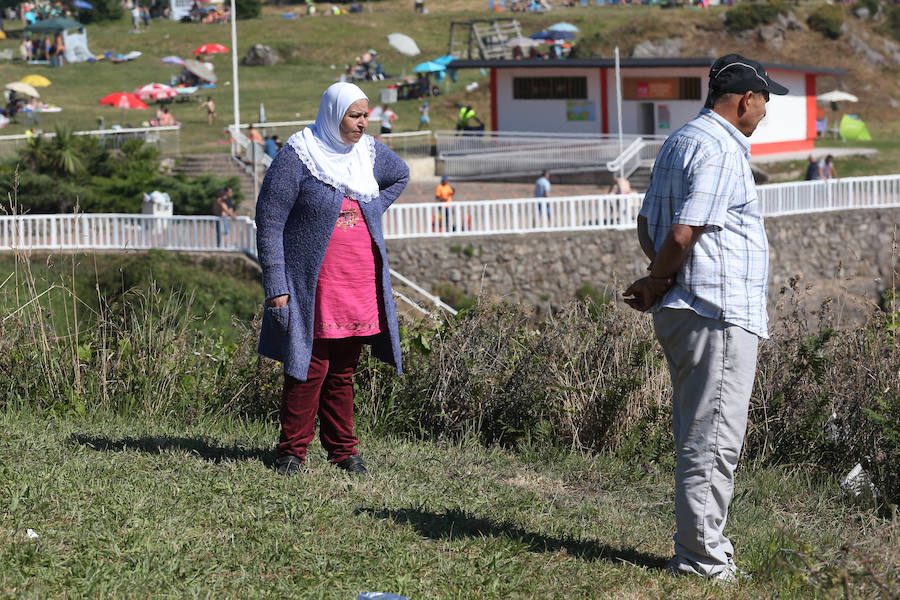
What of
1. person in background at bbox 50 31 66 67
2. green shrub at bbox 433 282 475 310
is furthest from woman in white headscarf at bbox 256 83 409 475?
person in background at bbox 50 31 66 67

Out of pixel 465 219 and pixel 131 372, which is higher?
pixel 131 372

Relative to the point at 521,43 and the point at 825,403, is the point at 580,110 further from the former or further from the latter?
the point at 825,403

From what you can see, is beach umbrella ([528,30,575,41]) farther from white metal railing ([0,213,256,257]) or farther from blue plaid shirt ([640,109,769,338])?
blue plaid shirt ([640,109,769,338])

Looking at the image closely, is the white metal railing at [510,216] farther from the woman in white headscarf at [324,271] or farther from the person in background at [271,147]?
the woman in white headscarf at [324,271]

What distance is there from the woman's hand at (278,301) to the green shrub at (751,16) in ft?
179

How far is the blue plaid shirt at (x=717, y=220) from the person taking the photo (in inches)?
150

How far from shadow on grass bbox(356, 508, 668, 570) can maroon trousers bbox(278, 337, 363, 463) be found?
661 mm

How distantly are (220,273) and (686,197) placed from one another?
60.9ft

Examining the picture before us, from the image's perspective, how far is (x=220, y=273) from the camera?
21766 mm

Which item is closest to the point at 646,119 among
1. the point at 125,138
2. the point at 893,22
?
the point at 125,138

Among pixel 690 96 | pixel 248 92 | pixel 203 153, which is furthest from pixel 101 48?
pixel 690 96

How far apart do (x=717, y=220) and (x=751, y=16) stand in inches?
2201

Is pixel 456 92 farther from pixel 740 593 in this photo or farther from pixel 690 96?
pixel 740 593

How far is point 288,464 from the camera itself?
500cm
